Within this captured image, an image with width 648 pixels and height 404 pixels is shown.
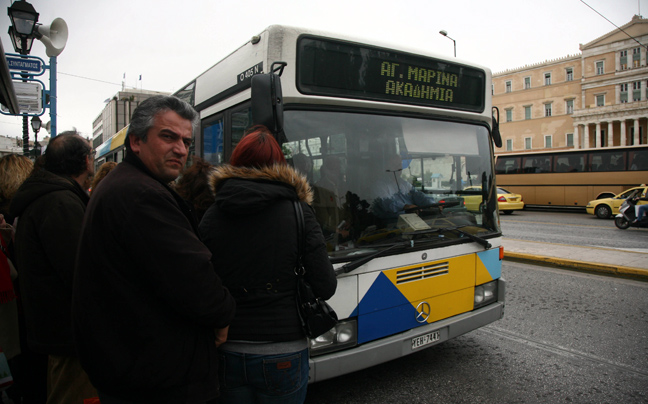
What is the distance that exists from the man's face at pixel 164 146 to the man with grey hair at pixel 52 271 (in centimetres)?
79

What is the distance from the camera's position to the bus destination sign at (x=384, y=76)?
3.19 metres

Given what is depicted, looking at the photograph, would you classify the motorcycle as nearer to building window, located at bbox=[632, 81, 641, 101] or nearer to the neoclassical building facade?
the neoclassical building facade

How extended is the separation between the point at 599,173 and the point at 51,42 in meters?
24.5

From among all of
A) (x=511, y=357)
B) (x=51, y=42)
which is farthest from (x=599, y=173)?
(x=51, y=42)

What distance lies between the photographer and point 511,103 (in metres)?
60.8

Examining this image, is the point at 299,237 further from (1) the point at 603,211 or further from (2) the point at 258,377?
(1) the point at 603,211

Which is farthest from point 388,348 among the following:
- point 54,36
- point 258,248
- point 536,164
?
point 536,164

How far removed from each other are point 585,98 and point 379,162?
6383 cm

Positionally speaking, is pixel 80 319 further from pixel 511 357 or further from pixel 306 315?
pixel 511 357

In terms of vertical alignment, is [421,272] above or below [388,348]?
above

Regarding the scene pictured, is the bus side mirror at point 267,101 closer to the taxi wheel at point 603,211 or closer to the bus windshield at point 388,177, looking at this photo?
the bus windshield at point 388,177

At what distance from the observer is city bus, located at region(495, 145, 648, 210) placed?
21.7 metres

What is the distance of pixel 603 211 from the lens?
65.0ft

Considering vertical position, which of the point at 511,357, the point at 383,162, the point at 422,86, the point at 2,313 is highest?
the point at 422,86
